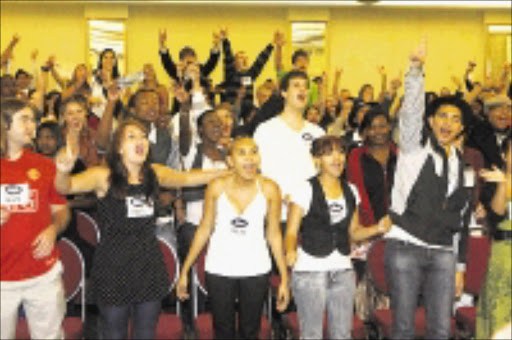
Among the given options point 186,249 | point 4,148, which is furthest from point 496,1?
point 4,148

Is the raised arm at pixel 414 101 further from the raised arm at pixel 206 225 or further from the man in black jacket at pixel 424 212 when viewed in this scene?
the raised arm at pixel 206 225

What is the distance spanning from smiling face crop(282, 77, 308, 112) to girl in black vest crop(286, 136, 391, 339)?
Answer: 80cm

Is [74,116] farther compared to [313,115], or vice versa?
[313,115]

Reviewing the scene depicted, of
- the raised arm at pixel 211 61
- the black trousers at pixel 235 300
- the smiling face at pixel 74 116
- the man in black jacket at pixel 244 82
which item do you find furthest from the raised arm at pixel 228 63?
the black trousers at pixel 235 300

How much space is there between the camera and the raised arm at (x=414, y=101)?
3.63 m

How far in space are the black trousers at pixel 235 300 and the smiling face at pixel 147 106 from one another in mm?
2264

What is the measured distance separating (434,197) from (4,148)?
85.1 inches

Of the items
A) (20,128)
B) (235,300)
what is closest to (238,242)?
(235,300)

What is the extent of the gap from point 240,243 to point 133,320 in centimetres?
67

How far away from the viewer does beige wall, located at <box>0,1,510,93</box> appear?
1337 cm

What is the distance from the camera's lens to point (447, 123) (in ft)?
12.4

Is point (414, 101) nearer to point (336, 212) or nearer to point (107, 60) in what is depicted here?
point (336, 212)

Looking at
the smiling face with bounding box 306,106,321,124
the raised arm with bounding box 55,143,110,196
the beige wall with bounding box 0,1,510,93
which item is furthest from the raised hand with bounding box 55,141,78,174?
the beige wall with bounding box 0,1,510,93

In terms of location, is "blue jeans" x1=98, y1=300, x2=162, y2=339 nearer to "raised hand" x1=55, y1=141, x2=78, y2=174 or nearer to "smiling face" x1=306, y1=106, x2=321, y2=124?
"raised hand" x1=55, y1=141, x2=78, y2=174
